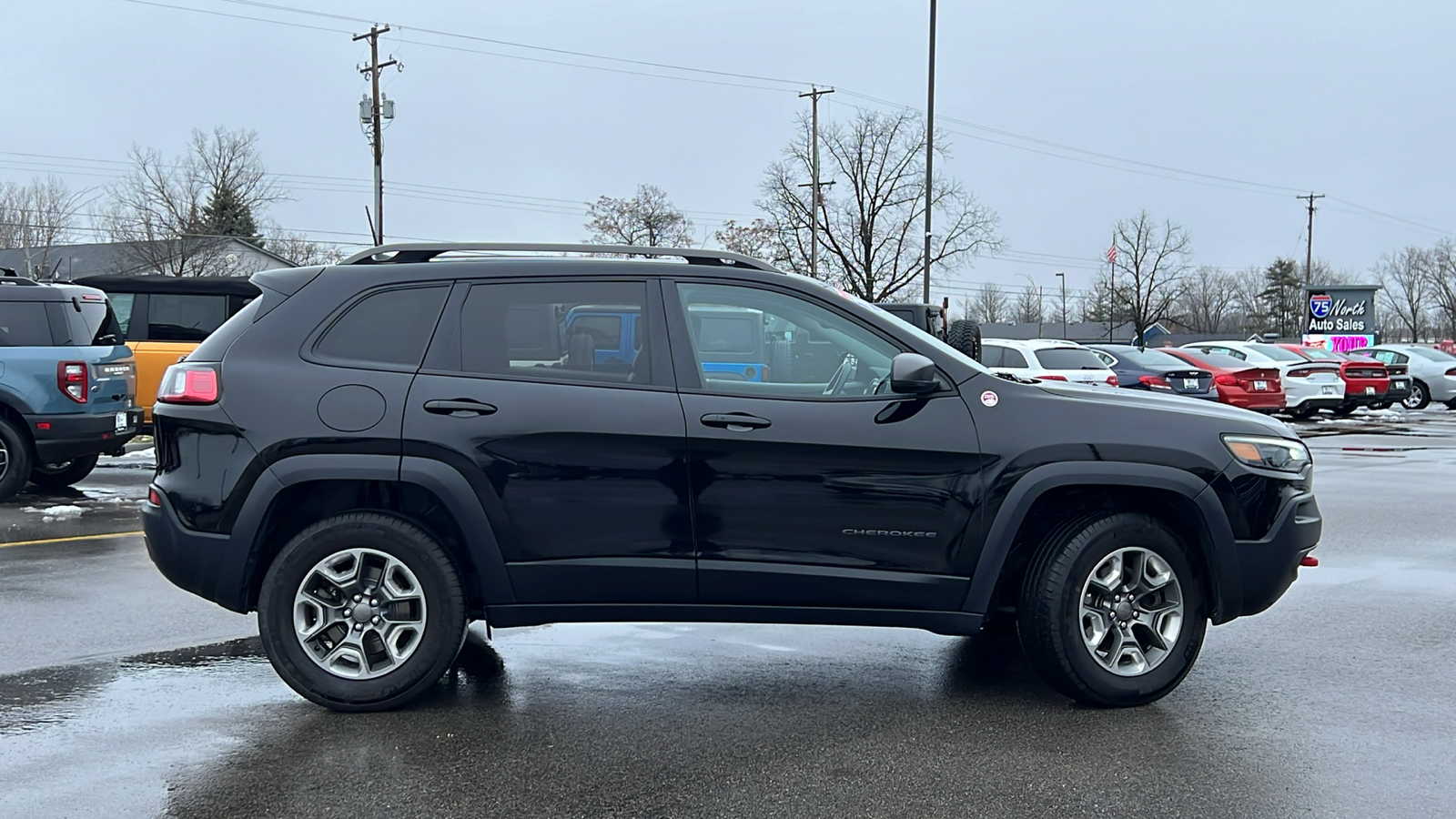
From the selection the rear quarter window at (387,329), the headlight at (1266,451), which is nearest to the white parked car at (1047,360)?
the headlight at (1266,451)

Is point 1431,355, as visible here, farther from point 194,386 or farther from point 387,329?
point 194,386

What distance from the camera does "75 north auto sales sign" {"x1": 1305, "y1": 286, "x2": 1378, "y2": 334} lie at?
139 ft

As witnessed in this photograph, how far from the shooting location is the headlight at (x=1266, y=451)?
488 cm

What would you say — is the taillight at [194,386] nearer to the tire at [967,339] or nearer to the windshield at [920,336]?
the windshield at [920,336]

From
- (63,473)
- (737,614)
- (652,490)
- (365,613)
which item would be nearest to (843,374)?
(652,490)

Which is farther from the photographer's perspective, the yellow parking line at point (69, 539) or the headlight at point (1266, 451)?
the yellow parking line at point (69, 539)

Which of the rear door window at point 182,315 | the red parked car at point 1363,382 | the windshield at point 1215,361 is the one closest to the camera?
the rear door window at point 182,315

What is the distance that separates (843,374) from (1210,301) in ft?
397

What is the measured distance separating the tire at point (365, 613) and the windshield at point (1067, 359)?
14838mm

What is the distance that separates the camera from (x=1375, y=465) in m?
14.8

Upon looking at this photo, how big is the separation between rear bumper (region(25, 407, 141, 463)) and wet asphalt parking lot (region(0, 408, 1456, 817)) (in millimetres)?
4490

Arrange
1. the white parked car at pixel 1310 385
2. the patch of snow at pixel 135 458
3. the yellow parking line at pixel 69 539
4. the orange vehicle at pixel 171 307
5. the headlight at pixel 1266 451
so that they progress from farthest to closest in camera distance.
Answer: the white parked car at pixel 1310 385
the orange vehicle at pixel 171 307
the patch of snow at pixel 135 458
the yellow parking line at pixel 69 539
the headlight at pixel 1266 451

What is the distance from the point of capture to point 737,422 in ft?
15.4

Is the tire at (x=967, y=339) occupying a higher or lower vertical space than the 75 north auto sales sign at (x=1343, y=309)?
lower
